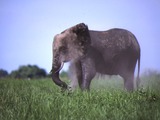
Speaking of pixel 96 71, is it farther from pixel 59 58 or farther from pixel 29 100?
pixel 29 100

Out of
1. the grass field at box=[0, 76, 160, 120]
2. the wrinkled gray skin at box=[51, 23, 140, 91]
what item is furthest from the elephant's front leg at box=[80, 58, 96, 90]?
the grass field at box=[0, 76, 160, 120]

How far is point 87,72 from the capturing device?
7984mm

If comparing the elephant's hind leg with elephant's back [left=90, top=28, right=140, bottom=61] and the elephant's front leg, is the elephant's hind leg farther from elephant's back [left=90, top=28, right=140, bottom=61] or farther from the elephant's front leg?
elephant's back [left=90, top=28, right=140, bottom=61]

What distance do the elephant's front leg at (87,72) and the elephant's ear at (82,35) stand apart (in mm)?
274

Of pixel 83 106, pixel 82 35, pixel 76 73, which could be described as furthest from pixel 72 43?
pixel 83 106

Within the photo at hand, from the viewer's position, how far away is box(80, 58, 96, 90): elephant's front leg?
313 inches

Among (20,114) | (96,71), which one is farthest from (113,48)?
(20,114)

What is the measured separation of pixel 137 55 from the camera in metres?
8.96

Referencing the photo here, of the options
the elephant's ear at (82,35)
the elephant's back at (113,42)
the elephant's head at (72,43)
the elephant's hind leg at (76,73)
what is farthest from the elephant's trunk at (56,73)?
the elephant's back at (113,42)

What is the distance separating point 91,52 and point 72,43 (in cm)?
41

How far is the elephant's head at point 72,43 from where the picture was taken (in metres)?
8.16

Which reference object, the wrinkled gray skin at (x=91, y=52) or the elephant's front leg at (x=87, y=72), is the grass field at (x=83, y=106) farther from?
the wrinkled gray skin at (x=91, y=52)

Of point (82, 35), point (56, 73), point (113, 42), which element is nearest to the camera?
point (56, 73)

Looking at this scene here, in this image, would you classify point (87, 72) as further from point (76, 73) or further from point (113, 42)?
point (113, 42)
